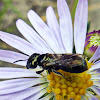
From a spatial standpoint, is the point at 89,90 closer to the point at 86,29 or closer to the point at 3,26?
the point at 86,29

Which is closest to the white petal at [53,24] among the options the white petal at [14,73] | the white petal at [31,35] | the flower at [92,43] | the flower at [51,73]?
the flower at [51,73]

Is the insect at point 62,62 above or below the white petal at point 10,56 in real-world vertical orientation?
below

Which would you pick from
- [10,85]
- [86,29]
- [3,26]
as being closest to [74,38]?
[86,29]

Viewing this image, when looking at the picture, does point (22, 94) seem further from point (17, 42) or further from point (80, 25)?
point (80, 25)

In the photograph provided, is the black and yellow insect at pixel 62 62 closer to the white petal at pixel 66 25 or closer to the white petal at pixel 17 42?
the white petal at pixel 17 42

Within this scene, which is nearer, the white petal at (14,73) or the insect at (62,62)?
the insect at (62,62)

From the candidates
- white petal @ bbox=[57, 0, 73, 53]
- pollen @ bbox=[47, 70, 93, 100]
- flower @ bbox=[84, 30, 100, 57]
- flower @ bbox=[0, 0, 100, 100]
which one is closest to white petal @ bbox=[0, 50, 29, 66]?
flower @ bbox=[0, 0, 100, 100]
